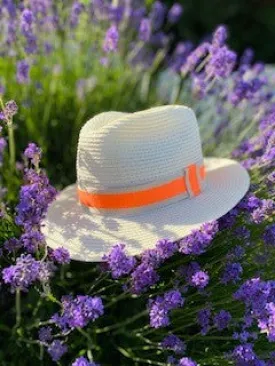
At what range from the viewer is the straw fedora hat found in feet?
5.72

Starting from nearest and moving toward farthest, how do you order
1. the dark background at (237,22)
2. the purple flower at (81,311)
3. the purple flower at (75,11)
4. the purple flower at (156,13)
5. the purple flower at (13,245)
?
the purple flower at (81,311), the purple flower at (13,245), the purple flower at (75,11), the purple flower at (156,13), the dark background at (237,22)

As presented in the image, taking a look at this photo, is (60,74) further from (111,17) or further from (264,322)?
(264,322)

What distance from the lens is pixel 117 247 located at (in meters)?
1.51

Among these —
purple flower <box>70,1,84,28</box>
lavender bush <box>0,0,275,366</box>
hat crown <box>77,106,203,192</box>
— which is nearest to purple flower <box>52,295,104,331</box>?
lavender bush <box>0,0,275,366</box>

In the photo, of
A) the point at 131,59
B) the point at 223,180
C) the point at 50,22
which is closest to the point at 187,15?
the point at 131,59

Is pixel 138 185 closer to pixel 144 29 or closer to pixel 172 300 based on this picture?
pixel 172 300

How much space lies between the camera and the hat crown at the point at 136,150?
177 cm

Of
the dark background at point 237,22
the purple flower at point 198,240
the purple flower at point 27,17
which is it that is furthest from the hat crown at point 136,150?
the dark background at point 237,22

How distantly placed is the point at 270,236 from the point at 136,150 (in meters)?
0.43

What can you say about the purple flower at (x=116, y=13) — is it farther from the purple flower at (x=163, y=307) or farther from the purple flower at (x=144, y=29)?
the purple flower at (x=163, y=307)

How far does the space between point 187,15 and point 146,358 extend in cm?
376

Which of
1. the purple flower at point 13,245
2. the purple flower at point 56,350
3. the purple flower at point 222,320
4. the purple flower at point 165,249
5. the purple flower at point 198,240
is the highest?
the purple flower at point 198,240

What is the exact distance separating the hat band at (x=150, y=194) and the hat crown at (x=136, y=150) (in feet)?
0.06

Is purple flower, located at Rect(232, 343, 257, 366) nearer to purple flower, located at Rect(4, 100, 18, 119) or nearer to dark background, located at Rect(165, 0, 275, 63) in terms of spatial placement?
purple flower, located at Rect(4, 100, 18, 119)
